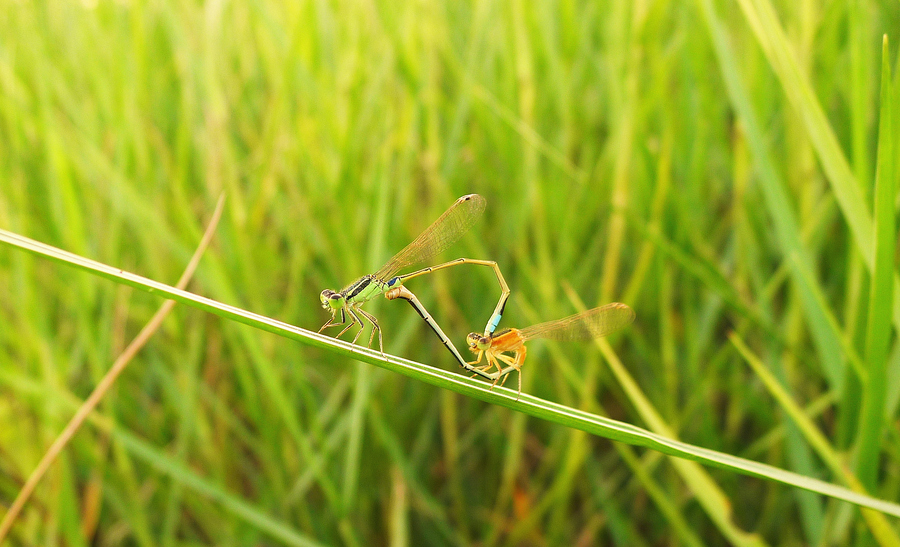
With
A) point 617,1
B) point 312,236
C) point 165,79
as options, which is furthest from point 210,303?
point 165,79

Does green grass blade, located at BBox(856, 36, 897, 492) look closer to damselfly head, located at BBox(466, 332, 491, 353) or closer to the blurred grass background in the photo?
the blurred grass background

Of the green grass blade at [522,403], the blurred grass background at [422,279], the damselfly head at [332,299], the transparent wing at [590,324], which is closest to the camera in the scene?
the green grass blade at [522,403]

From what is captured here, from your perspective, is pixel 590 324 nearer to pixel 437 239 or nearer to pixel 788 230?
pixel 437 239

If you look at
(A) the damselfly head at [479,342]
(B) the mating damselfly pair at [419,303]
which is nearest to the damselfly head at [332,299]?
(B) the mating damselfly pair at [419,303]

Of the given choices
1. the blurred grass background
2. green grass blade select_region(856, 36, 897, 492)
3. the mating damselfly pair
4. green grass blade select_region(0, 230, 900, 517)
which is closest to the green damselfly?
the mating damselfly pair

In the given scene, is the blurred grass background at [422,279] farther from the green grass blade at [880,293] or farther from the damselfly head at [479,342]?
the green grass blade at [880,293]

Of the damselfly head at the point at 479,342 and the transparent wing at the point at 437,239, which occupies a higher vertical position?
the transparent wing at the point at 437,239

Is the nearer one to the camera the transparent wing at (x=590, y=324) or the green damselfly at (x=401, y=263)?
the transparent wing at (x=590, y=324)
